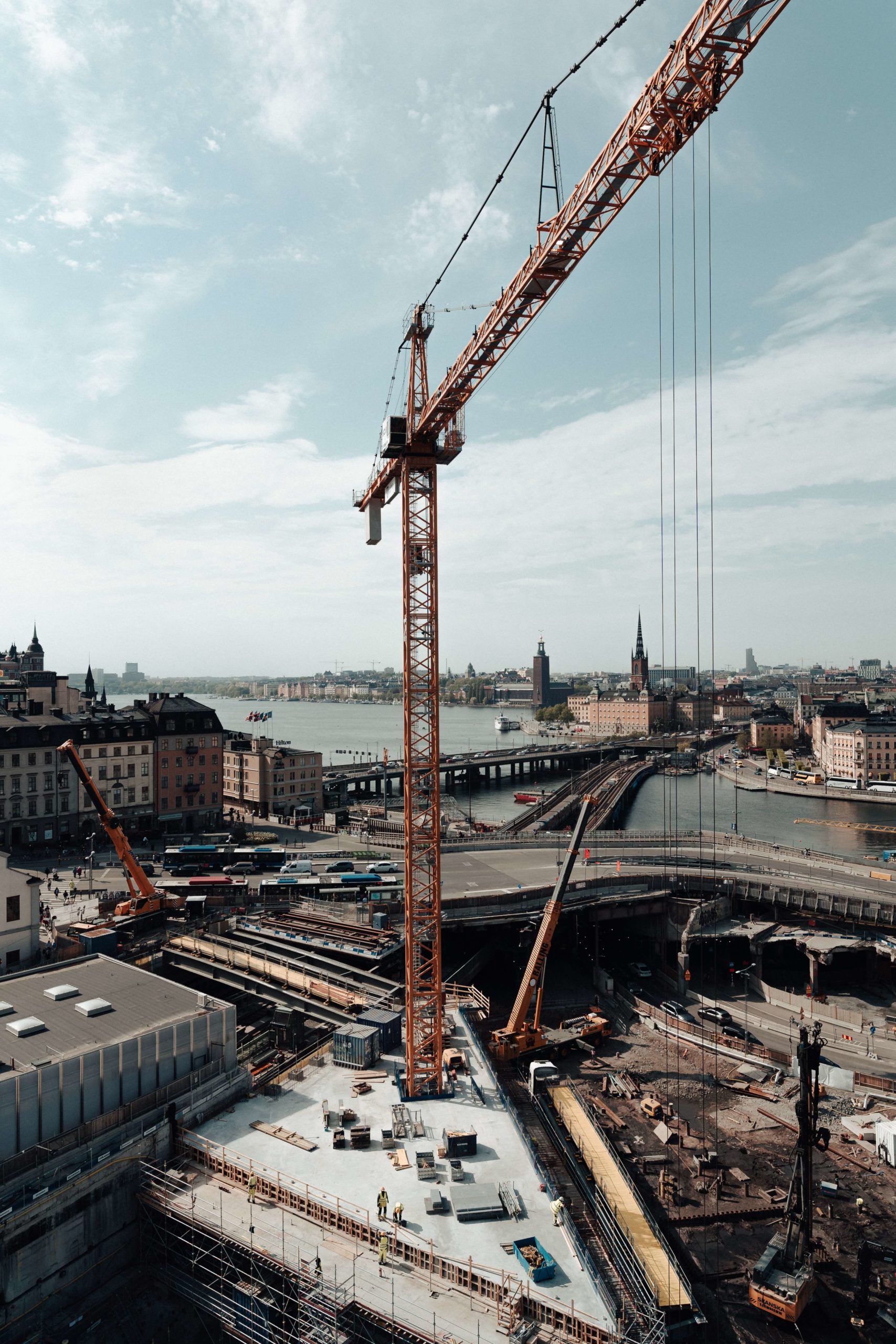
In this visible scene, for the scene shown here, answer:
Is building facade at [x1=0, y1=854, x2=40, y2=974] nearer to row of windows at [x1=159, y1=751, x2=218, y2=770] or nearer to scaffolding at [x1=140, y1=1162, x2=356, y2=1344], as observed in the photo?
scaffolding at [x1=140, y1=1162, x2=356, y2=1344]

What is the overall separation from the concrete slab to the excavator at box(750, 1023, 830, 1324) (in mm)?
5250

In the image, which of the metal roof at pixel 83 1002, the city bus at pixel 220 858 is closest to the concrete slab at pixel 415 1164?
the metal roof at pixel 83 1002

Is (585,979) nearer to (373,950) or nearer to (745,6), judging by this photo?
(373,950)

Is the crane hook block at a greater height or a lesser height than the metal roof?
Result: greater

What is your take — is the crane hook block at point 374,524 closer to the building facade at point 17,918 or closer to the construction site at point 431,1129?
the construction site at point 431,1129

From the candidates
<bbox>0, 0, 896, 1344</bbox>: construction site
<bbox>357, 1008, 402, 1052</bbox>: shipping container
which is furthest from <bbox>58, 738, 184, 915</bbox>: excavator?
<bbox>357, 1008, 402, 1052</bbox>: shipping container

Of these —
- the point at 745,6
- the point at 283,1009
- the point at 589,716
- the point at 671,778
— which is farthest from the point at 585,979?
the point at 589,716

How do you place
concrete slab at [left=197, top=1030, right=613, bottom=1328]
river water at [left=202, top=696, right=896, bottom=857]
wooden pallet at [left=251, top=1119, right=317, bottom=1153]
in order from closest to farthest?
1. concrete slab at [left=197, top=1030, right=613, bottom=1328]
2. wooden pallet at [left=251, top=1119, right=317, bottom=1153]
3. river water at [left=202, top=696, right=896, bottom=857]

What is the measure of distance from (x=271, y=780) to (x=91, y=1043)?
45264 millimetres

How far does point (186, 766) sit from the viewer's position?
57.6m

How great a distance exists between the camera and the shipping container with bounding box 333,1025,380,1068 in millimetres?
23656

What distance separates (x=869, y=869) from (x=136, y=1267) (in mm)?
43330

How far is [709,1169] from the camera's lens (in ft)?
75.3

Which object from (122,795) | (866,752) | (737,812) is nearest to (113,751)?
(122,795)
